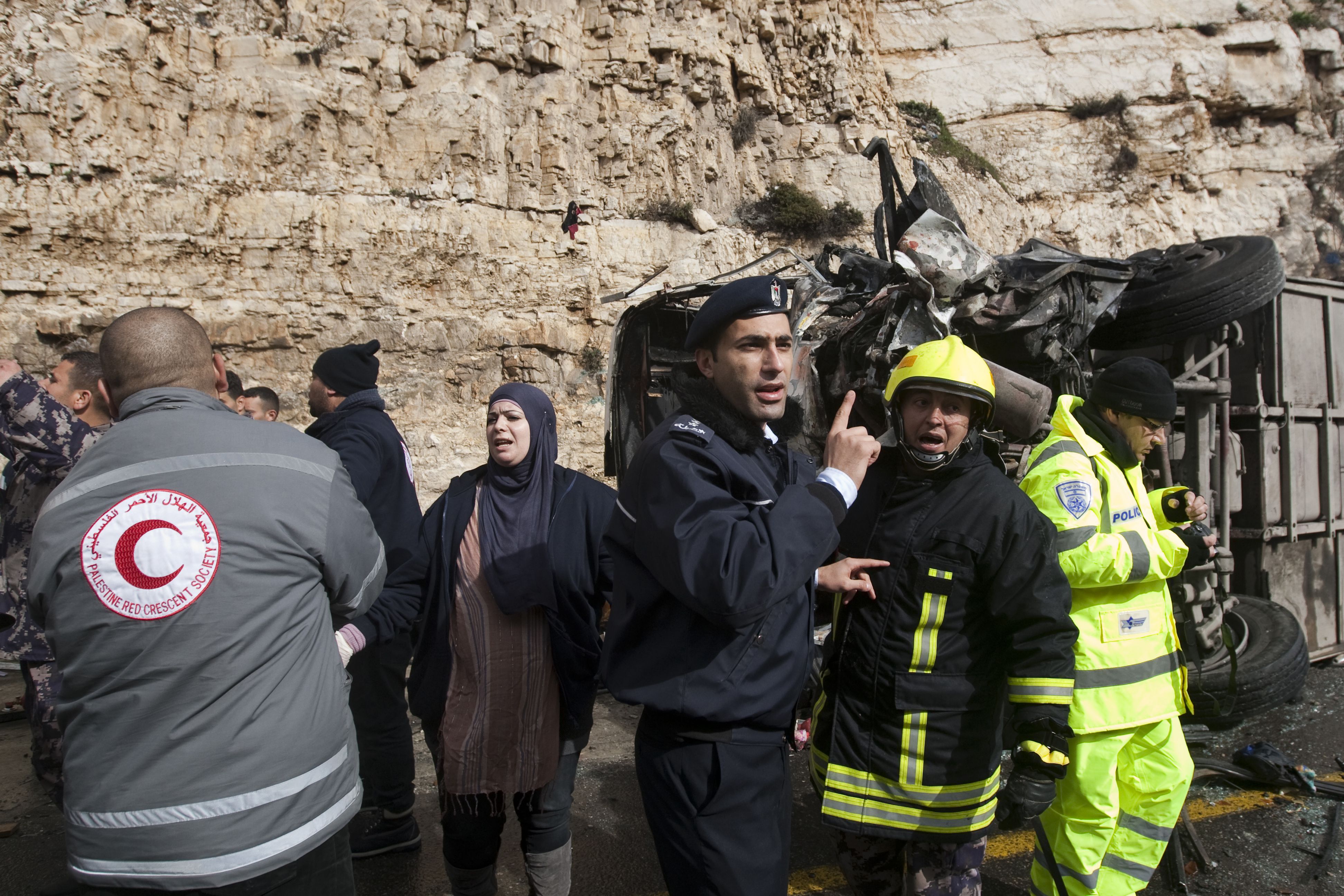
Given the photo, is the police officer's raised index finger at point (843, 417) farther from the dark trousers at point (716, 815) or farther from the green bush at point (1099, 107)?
the green bush at point (1099, 107)

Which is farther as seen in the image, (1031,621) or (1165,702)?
(1165,702)

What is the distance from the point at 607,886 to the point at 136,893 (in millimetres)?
2041

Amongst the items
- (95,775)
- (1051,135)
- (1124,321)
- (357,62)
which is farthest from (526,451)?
(1051,135)

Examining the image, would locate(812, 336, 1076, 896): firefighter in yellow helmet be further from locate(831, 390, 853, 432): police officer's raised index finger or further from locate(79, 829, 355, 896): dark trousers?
locate(79, 829, 355, 896): dark trousers

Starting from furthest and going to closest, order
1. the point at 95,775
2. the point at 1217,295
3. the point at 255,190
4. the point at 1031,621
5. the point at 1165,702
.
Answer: the point at 255,190, the point at 1217,295, the point at 1165,702, the point at 1031,621, the point at 95,775

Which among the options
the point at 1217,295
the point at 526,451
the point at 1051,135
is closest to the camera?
the point at 526,451

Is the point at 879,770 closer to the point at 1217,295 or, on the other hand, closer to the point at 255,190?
the point at 1217,295

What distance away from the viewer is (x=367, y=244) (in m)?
16.2

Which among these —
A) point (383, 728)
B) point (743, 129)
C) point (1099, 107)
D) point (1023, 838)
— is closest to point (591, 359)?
point (743, 129)

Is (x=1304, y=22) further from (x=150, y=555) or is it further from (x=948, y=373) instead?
(x=150, y=555)

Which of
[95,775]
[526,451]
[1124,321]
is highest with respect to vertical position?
[1124,321]

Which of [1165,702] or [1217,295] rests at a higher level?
[1217,295]

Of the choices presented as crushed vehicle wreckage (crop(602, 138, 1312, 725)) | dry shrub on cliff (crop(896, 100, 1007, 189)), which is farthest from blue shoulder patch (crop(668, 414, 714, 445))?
dry shrub on cliff (crop(896, 100, 1007, 189))

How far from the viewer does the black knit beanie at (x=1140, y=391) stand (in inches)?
113
